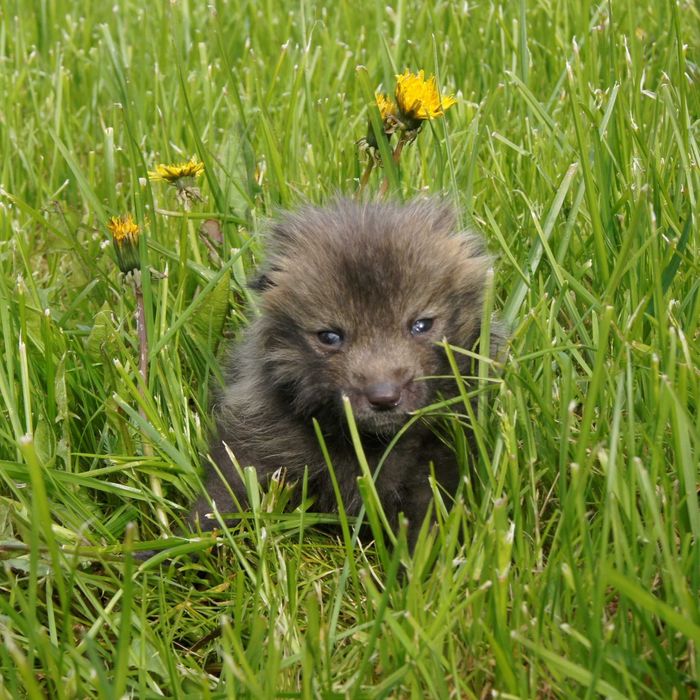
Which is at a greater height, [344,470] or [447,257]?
[447,257]

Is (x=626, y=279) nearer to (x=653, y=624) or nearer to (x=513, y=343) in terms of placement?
(x=513, y=343)

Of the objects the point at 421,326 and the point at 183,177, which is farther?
the point at 183,177

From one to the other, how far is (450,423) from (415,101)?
1.20 m

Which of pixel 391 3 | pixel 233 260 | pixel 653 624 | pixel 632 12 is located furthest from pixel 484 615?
pixel 391 3

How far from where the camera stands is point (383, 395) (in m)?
3.20

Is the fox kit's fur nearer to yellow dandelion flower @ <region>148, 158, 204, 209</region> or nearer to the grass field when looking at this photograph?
the grass field

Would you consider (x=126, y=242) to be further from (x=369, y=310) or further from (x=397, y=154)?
(x=397, y=154)

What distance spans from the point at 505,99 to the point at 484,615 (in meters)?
3.39

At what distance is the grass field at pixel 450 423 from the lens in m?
2.58

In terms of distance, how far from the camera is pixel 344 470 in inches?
141

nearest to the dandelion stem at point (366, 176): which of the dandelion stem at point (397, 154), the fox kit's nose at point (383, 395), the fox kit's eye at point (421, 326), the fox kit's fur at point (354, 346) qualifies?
the dandelion stem at point (397, 154)

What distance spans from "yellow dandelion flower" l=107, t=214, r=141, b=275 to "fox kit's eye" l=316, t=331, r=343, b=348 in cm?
77

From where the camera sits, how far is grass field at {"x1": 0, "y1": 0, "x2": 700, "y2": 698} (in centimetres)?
258

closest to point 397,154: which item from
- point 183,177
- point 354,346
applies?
point 183,177
